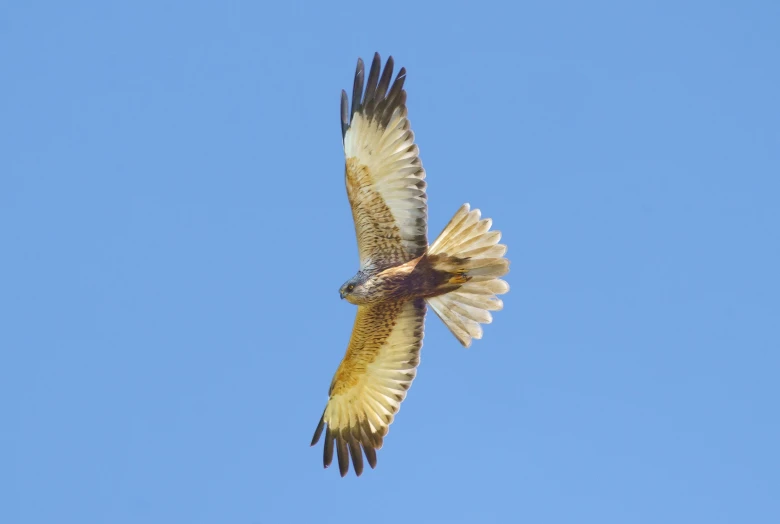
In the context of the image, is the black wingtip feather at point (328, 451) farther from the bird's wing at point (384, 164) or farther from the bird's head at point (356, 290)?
the bird's wing at point (384, 164)

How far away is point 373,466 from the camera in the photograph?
12531 mm

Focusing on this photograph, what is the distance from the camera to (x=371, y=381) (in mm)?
12508

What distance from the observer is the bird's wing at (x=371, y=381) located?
Answer: 12.2 meters

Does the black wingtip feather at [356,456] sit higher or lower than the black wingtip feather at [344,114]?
lower

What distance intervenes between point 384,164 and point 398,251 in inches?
36.8

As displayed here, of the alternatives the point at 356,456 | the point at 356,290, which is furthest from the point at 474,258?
the point at 356,456

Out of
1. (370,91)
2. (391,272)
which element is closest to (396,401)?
(391,272)

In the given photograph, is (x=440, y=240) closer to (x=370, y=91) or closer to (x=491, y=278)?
(x=491, y=278)

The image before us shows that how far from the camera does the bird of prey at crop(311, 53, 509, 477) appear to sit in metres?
11.4

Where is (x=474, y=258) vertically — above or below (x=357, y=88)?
below

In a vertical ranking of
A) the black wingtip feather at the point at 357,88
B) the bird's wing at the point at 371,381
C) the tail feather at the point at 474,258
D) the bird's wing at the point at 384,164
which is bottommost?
the bird's wing at the point at 371,381

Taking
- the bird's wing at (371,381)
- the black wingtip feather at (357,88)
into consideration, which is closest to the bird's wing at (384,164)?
the black wingtip feather at (357,88)

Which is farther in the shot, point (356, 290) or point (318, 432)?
point (318, 432)

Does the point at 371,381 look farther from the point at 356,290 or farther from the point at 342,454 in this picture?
the point at 356,290
